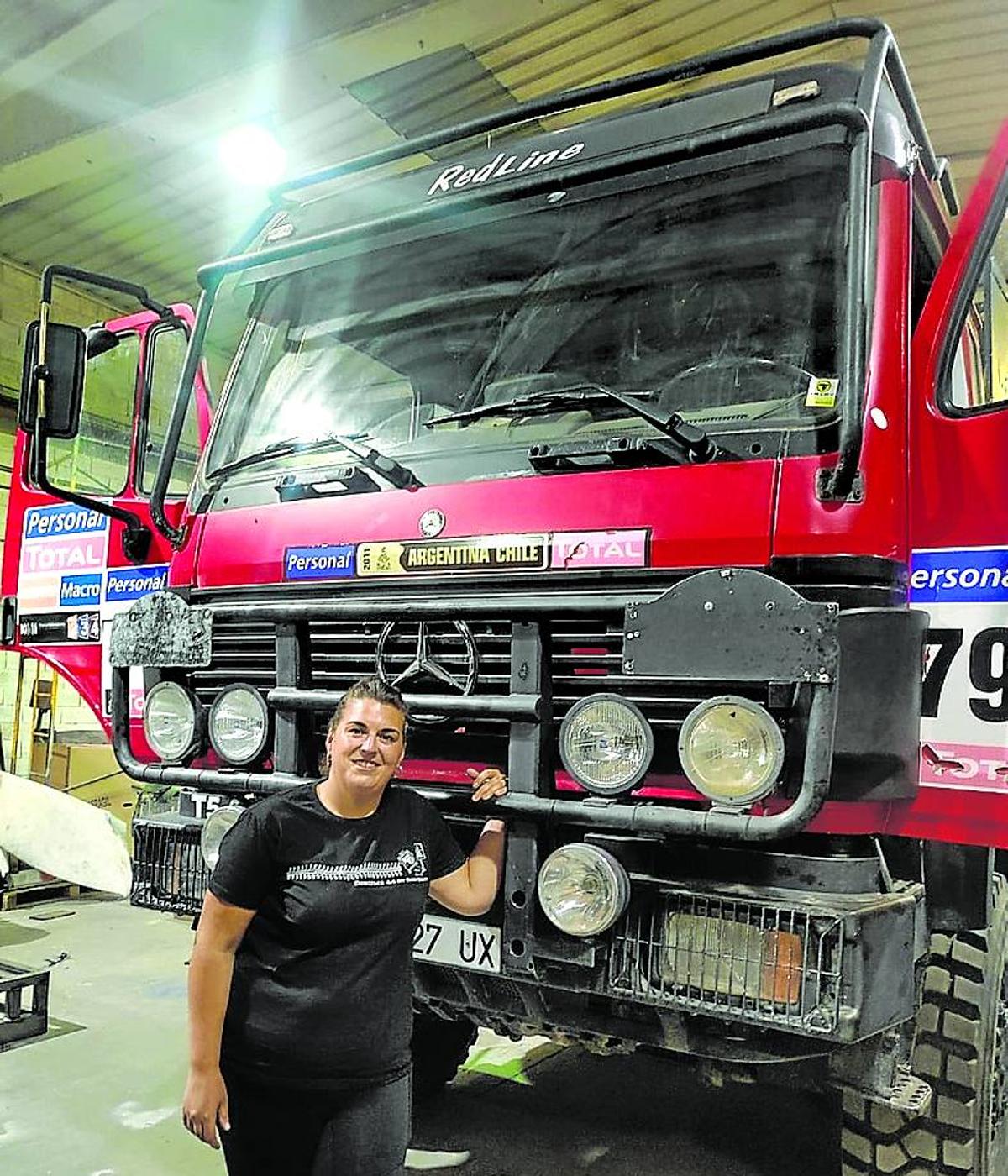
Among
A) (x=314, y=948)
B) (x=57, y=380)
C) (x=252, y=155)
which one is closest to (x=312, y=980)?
(x=314, y=948)

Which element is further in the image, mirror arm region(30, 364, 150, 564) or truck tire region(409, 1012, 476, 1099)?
truck tire region(409, 1012, 476, 1099)

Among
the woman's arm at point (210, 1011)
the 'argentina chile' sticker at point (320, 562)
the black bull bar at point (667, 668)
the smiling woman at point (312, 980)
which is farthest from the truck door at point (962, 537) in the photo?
the woman's arm at point (210, 1011)

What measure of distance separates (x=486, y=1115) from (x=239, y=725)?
1893 millimetres

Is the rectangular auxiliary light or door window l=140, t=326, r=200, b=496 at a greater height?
door window l=140, t=326, r=200, b=496

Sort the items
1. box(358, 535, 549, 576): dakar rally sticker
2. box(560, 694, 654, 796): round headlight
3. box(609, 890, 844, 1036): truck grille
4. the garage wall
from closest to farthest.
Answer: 1. box(609, 890, 844, 1036): truck grille
2. box(560, 694, 654, 796): round headlight
3. box(358, 535, 549, 576): dakar rally sticker
4. the garage wall

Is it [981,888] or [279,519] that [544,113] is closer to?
[279,519]

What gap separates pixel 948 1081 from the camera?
2.70 m

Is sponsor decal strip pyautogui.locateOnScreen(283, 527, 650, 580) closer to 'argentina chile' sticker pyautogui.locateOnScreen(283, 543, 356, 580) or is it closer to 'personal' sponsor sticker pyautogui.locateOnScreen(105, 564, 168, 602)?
'argentina chile' sticker pyautogui.locateOnScreen(283, 543, 356, 580)

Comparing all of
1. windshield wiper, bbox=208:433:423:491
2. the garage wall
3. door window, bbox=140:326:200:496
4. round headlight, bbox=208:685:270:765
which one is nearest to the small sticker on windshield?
windshield wiper, bbox=208:433:423:491

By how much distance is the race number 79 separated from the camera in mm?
2506

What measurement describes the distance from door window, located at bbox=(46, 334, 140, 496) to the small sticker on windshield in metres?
2.87

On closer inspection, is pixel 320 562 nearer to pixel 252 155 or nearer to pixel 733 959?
pixel 733 959

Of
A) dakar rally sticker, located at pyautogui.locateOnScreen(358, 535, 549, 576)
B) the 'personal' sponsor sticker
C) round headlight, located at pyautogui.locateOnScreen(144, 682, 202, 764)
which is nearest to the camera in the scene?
dakar rally sticker, located at pyautogui.locateOnScreen(358, 535, 549, 576)

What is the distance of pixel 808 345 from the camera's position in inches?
108
